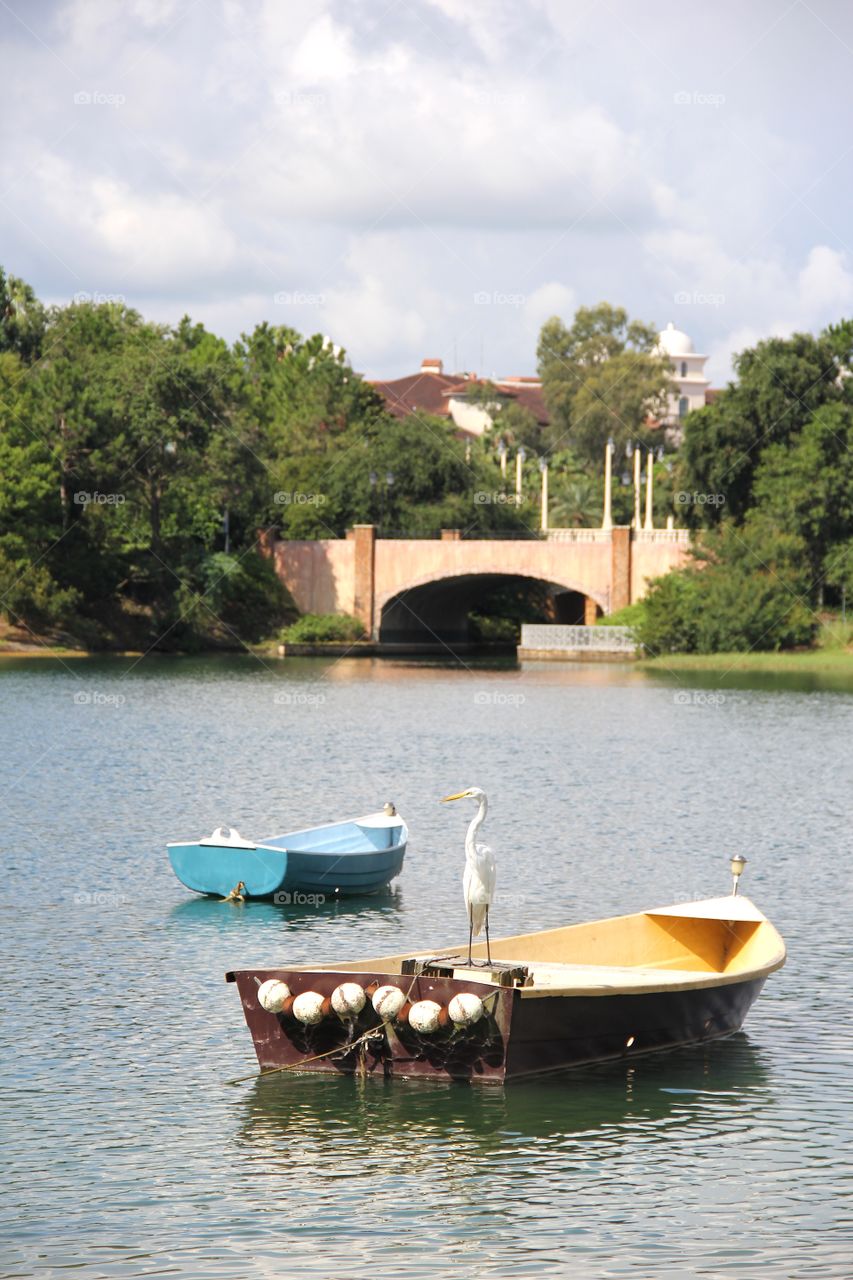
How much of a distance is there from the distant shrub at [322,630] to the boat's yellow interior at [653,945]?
62.0 metres

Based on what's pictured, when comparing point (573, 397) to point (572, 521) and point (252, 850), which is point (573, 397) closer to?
point (572, 521)

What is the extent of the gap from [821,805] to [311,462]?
2154 inches

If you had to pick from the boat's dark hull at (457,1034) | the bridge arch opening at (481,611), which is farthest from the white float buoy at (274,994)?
the bridge arch opening at (481,611)

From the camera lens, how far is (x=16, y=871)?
74.2ft

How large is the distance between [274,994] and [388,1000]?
0.88m

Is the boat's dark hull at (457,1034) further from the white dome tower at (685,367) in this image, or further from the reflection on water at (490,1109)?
the white dome tower at (685,367)

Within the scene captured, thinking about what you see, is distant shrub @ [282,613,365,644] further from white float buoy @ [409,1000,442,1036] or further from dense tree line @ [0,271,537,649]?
white float buoy @ [409,1000,442,1036]

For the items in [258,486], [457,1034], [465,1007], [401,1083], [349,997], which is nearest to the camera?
[465,1007]

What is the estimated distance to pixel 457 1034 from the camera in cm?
1284

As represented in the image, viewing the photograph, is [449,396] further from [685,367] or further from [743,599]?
[743,599]

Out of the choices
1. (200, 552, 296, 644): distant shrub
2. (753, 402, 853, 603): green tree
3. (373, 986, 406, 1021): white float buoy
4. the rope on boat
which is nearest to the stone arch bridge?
(200, 552, 296, 644): distant shrub

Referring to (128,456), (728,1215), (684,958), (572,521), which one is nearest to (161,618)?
(128,456)

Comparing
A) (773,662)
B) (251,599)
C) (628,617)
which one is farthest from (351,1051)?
(251,599)

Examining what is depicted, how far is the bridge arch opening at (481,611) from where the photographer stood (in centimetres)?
8400
